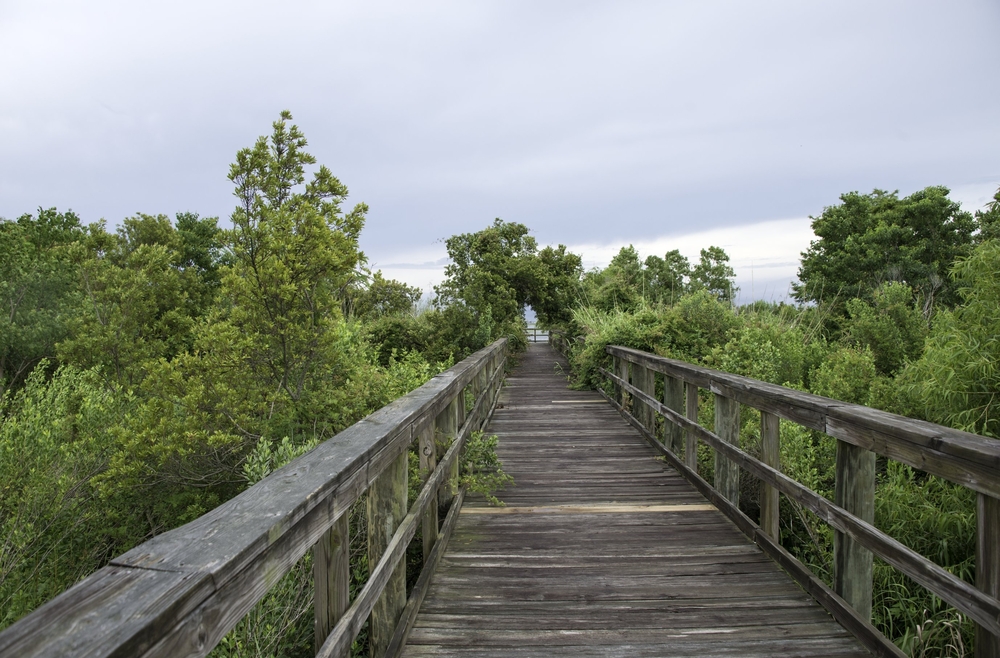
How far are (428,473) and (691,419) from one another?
258 centimetres

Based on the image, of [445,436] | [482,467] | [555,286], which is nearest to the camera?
[445,436]

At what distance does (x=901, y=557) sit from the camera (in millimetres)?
1978

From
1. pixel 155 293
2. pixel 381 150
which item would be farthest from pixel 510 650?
pixel 381 150

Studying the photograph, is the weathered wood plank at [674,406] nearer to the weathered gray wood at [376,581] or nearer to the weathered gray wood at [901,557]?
the weathered gray wood at [901,557]

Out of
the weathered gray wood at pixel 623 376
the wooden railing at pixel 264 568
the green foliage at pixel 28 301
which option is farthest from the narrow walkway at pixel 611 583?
the green foliage at pixel 28 301

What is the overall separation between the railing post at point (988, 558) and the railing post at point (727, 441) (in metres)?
2.00

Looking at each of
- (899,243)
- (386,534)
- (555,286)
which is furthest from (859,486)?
(899,243)

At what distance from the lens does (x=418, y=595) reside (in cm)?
268

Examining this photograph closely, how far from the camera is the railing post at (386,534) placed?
2.25 m

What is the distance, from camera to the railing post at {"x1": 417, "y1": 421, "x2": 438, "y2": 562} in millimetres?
3135

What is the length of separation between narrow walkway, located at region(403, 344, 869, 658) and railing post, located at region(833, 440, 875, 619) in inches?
6.9

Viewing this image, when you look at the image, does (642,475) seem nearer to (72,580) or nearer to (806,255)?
(72,580)

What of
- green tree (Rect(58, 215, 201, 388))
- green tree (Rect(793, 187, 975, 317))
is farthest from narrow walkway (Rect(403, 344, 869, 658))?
green tree (Rect(793, 187, 975, 317))

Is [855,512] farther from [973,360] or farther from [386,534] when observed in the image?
[973,360]
